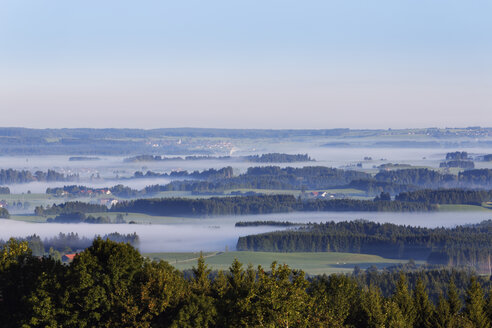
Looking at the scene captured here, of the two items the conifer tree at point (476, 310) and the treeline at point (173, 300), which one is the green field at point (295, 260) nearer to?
the conifer tree at point (476, 310)

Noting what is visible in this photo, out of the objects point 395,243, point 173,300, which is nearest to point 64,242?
point 395,243

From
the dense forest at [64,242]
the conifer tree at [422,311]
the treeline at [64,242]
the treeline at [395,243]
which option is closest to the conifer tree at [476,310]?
the conifer tree at [422,311]

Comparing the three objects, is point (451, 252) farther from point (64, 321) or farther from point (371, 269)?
point (64, 321)

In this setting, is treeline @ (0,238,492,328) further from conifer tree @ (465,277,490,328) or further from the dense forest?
the dense forest

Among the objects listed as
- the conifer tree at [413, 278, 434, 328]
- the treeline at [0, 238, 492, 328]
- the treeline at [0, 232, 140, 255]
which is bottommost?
the treeline at [0, 232, 140, 255]

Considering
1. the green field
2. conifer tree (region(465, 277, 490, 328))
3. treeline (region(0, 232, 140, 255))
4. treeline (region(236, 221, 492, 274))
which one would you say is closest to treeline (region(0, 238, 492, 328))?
conifer tree (region(465, 277, 490, 328))

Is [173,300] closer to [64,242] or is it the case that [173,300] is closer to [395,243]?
[395,243]
